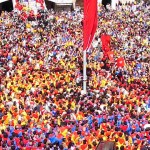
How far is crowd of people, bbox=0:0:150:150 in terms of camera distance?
1566 cm

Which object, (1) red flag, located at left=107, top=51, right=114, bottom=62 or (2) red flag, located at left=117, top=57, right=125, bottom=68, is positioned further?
(1) red flag, located at left=107, top=51, right=114, bottom=62

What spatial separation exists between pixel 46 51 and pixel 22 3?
37.2 ft

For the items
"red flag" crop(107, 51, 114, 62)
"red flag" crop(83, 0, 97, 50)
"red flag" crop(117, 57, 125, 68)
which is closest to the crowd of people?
"red flag" crop(117, 57, 125, 68)

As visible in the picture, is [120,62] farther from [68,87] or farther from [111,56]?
[68,87]

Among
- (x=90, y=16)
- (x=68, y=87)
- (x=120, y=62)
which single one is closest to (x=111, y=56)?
(x=120, y=62)

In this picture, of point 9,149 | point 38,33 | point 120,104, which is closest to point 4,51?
point 38,33

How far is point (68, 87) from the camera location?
20.3 meters

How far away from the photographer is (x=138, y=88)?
20734 millimetres

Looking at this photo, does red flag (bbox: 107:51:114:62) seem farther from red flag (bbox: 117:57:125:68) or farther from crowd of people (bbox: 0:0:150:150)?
red flag (bbox: 117:57:125:68)

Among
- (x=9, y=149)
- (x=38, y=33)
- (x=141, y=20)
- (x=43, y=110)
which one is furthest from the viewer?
(x=141, y=20)

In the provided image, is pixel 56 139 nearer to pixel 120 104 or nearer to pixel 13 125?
pixel 13 125

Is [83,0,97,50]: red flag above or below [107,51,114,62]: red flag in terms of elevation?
above

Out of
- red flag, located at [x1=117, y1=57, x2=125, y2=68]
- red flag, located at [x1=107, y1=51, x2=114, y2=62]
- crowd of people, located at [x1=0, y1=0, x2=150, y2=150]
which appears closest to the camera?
crowd of people, located at [x1=0, y1=0, x2=150, y2=150]

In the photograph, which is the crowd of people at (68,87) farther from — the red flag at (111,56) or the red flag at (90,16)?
the red flag at (90,16)
